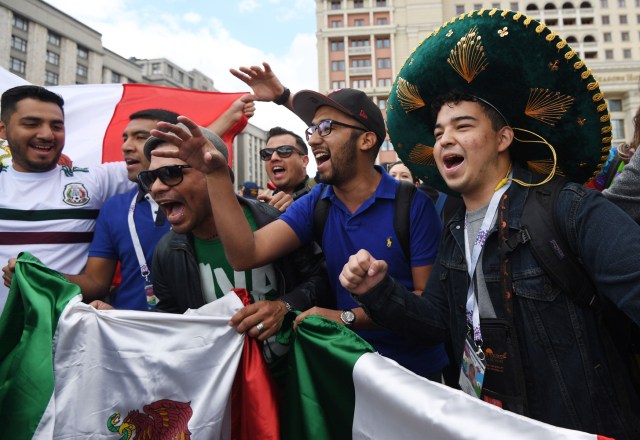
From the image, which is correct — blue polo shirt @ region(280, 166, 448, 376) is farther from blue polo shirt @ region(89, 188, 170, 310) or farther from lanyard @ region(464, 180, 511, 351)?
blue polo shirt @ region(89, 188, 170, 310)

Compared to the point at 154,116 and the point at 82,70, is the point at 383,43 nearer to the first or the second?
the point at 82,70

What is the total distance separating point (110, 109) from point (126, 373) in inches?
164

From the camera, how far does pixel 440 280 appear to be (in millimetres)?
1990

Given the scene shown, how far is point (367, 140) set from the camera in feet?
8.57

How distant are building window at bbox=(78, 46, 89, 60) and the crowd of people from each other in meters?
60.0

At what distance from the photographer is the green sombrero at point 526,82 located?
173 cm

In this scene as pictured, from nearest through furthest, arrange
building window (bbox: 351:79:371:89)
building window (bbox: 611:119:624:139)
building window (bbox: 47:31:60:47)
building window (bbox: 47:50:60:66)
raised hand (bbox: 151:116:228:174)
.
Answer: raised hand (bbox: 151:116:228:174) → building window (bbox: 47:31:60:47) → building window (bbox: 47:50:60:66) → building window (bbox: 611:119:624:139) → building window (bbox: 351:79:371:89)

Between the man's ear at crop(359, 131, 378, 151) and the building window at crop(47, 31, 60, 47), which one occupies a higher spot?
the building window at crop(47, 31, 60, 47)

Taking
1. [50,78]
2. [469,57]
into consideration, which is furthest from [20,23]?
[469,57]

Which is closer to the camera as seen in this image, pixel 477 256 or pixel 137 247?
pixel 477 256

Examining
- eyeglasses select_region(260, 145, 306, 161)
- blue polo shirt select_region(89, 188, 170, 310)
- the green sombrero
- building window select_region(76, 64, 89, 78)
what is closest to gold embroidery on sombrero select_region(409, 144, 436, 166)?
the green sombrero

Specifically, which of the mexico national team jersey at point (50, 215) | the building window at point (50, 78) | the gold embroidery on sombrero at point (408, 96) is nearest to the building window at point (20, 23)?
the building window at point (50, 78)

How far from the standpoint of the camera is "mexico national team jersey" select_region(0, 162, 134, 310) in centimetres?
282

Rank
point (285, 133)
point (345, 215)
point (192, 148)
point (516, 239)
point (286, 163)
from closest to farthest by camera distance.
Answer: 1. point (516, 239)
2. point (192, 148)
3. point (345, 215)
4. point (286, 163)
5. point (285, 133)
